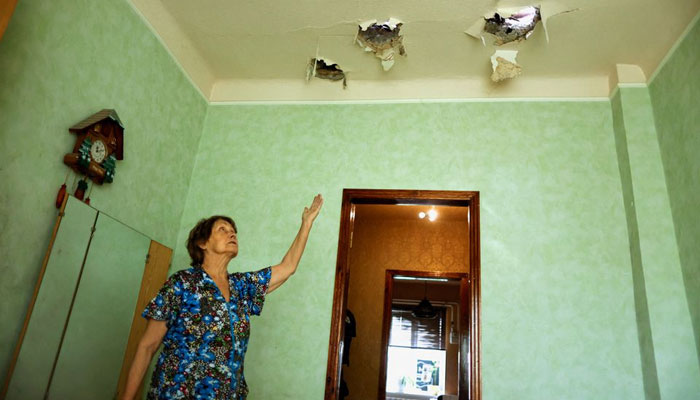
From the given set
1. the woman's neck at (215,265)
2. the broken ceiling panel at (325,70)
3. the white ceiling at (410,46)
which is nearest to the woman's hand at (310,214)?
the woman's neck at (215,265)

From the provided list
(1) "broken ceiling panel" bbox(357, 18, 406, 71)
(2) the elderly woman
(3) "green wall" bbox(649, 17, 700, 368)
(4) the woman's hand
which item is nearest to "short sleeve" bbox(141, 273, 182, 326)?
(2) the elderly woman

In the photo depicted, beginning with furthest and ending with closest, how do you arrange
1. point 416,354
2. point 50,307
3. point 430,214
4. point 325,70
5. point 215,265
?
1. point 416,354
2. point 430,214
3. point 325,70
4. point 50,307
5. point 215,265

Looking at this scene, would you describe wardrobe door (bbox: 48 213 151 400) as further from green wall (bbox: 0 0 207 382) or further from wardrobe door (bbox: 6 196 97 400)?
green wall (bbox: 0 0 207 382)

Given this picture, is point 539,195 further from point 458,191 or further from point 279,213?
point 279,213

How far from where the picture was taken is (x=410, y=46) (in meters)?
3.54

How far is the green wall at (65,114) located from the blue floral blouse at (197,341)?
0.87 m

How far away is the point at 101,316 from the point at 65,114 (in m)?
1.17

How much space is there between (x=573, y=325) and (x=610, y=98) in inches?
68.1

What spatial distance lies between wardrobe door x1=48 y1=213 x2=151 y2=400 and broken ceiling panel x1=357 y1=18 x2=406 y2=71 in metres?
2.07

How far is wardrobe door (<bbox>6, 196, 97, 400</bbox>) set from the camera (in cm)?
232

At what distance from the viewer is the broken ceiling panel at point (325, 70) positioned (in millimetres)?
3814

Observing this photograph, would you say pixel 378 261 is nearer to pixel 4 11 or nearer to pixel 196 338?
pixel 196 338

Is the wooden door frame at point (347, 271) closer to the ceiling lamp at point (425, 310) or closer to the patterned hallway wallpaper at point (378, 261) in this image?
the patterned hallway wallpaper at point (378, 261)

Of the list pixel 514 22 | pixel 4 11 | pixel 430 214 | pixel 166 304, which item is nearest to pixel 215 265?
pixel 166 304
